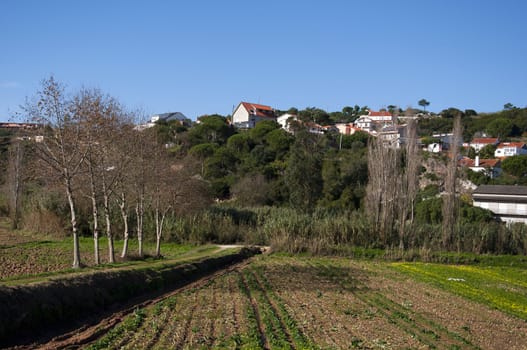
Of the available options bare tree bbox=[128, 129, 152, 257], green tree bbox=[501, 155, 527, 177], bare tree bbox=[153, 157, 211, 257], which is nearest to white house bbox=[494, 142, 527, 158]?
green tree bbox=[501, 155, 527, 177]

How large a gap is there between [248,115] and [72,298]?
110 meters

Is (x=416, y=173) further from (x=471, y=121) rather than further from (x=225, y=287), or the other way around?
(x=471, y=121)

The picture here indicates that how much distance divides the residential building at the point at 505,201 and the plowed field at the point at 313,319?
36287 millimetres

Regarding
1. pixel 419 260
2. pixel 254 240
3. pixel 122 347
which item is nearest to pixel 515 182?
pixel 419 260

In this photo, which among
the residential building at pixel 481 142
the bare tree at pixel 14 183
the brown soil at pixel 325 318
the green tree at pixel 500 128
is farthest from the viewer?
the green tree at pixel 500 128

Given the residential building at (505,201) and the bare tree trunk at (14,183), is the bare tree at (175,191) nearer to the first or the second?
the bare tree trunk at (14,183)

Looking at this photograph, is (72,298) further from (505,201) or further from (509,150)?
(509,150)

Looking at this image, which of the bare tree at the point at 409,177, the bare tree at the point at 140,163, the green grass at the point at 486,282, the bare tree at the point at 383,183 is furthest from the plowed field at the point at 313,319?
the bare tree at the point at 409,177

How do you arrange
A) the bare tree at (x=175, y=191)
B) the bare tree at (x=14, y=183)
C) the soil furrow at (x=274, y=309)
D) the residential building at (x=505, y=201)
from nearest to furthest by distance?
the soil furrow at (x=274, y=309) → the bare tree at (x=175, y=191) → the bare tree at (x=14, y=183) → the residential building at (x=505, y=201)

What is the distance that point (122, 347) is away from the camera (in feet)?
31.8

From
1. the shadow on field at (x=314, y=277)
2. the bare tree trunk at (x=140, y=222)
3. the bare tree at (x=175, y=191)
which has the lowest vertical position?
the shadow on field at (x=314, y=277)

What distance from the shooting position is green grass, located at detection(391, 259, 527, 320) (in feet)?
61.7

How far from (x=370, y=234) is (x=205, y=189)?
1461 cm

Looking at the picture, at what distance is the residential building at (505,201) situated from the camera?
2085 inches
